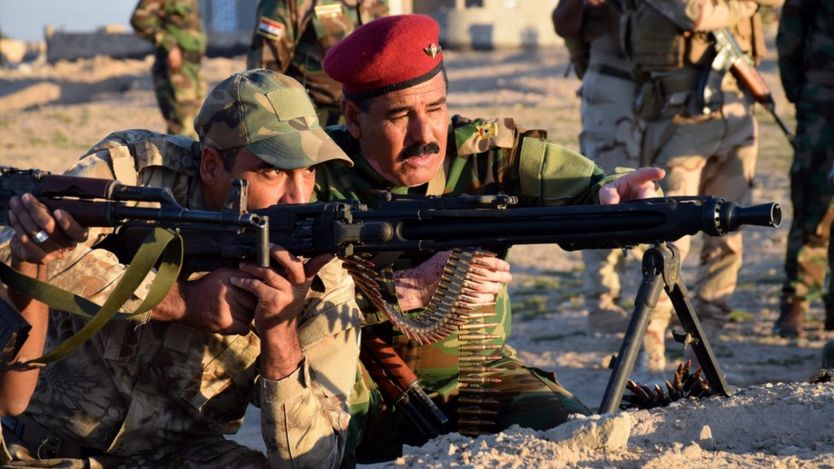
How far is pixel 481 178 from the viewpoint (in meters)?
4.79

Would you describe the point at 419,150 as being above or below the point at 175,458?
above

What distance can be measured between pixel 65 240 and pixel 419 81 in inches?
57.4

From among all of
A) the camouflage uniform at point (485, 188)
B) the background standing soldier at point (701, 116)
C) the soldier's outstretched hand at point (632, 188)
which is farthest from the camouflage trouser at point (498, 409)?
the background standing soldier at point (701, 116)

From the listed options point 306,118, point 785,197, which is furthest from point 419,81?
point 785,197

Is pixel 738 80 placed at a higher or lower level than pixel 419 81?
lower

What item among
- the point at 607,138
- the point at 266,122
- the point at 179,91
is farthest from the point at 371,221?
the point at 179,91

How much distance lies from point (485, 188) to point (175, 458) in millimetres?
1463

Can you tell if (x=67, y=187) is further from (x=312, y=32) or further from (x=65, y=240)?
(x=312, y=32)

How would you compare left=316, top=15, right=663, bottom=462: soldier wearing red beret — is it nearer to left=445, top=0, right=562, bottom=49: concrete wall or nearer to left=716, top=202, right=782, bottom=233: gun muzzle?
left=716, top=202, right=782, bottom=233: gun muzzle

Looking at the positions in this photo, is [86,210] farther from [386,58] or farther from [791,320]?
[791,320]

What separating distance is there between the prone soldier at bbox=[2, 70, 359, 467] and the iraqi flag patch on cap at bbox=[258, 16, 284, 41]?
3544mm

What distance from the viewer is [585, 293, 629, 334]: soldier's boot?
7992 millimetres

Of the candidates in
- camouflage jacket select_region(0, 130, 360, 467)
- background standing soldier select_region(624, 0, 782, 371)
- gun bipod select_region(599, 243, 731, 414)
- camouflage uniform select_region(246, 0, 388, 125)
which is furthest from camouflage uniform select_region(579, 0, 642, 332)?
camouflage jacket select_region(0, 130, 360, 467)

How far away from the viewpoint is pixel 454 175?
15.7ft
